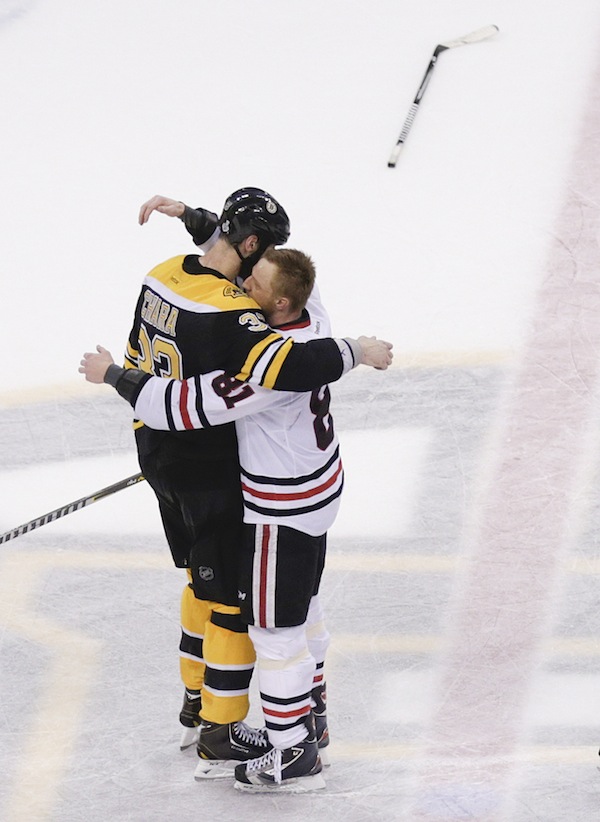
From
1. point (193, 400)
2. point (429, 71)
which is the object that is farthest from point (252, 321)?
point (429, 71)

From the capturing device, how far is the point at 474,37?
6742 millimetres

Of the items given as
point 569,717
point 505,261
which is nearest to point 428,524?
point 569,717

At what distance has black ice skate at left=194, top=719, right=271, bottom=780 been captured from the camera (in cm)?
334

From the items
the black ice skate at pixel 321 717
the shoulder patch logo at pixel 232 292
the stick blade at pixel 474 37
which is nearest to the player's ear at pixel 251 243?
the shoulder patch logo at pixel 232 292

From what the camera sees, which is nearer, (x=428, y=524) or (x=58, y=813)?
(x=58, y=813)

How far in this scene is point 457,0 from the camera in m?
7.09

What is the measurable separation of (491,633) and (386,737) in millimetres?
480

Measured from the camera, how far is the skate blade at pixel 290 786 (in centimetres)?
329

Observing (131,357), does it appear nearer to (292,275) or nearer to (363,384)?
(292,275)

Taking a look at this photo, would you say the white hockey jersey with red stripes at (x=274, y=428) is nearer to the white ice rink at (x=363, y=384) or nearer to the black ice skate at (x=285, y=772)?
the black ice skate at (x=285, y=772)

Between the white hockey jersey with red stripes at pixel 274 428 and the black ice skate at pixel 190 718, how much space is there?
57 cm

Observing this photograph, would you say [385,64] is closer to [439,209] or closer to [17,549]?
[439,209]

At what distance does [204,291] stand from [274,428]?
0.33 m

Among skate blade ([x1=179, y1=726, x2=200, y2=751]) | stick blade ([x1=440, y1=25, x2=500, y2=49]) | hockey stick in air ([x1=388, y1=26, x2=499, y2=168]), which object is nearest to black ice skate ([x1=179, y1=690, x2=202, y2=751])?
skate blade ([x1=179, y1=726, x2=200, y2=751])
